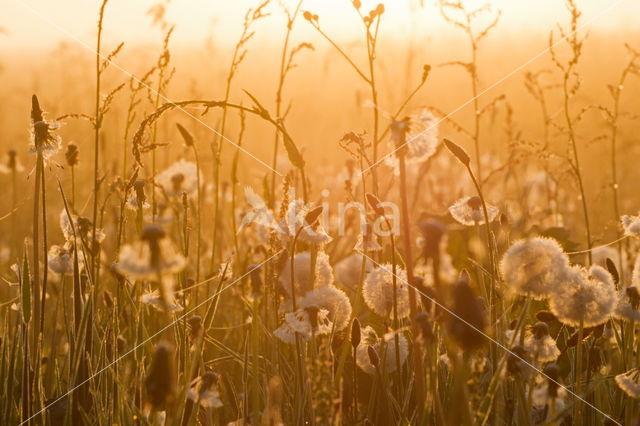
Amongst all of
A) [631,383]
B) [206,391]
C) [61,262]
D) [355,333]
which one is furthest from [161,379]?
[61,262]

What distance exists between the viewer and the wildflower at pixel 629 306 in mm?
1786

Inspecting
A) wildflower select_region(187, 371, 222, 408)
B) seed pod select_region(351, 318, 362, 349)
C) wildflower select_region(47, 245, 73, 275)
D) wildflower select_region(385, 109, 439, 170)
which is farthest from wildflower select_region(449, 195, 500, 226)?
wildflower select_region(47, 245, 73, 275)

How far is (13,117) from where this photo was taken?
17.0 metres

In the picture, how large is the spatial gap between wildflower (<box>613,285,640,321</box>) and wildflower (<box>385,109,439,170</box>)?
60 cm

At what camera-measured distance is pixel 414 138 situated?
5.61 ft

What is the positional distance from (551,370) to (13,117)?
1753cm

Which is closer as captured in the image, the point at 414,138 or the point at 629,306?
the point at 414,138

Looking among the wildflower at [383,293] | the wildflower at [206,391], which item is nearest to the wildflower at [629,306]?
the wildflower at [383,293]

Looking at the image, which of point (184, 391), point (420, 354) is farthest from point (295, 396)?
point (420, 354)

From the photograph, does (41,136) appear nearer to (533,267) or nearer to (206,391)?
(206,391)

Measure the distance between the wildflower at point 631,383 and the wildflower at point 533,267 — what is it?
28 cm

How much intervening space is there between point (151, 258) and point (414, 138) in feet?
2.91

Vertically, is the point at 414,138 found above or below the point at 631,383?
above

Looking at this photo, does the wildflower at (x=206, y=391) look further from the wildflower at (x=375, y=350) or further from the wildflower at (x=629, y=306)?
the wildflower at (x=629, y=306)
